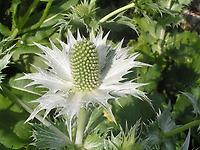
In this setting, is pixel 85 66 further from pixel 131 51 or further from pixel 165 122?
pixel 131 51

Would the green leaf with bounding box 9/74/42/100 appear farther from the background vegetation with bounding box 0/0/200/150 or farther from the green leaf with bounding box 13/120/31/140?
the green leaf with bounding box 13/120/31/140

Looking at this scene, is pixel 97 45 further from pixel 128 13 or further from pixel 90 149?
pixel 128 13

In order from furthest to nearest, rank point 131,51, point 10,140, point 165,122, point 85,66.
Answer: point 131,51 < point 10,140 < point 165,122 < point 85,66

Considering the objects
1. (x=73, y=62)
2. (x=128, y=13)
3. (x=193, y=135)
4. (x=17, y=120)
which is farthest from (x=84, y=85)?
(x=128, y=13)

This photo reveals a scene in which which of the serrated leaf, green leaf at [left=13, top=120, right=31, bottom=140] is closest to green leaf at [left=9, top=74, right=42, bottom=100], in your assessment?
green leaf at [left=13, top=120, right=31, bottom=140]

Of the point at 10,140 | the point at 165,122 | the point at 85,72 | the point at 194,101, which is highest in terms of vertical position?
the point at 85,72

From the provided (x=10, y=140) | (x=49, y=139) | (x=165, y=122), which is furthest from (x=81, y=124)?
(x=10, y=140)
